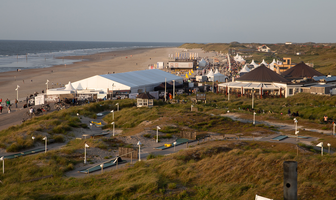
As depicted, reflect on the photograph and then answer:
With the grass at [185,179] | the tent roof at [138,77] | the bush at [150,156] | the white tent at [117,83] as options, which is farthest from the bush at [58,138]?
the tent roof at [138,77]

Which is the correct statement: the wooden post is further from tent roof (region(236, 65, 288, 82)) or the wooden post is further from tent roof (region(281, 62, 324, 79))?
tent roof (region(281, 62, 324, 79))

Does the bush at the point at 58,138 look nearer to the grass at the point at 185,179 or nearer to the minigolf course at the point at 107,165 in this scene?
the grass at the point at 185,179

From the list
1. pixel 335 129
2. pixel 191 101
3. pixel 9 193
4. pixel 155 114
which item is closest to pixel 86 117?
pixel 155 114

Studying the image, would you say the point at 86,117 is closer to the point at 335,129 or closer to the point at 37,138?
the point at 37,138

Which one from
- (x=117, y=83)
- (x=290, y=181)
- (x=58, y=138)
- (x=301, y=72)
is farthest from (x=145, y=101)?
(x=301, y=72)

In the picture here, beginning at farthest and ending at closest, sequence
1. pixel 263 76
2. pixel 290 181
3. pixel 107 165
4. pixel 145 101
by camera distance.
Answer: pixel 263 76 < pixel 145 101 < pixel 107 165 < pixel 290 181

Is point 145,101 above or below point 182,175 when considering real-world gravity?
above

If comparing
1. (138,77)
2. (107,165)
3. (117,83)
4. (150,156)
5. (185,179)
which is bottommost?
(107,165)

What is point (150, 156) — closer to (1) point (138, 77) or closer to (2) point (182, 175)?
(2) point (182, 175)

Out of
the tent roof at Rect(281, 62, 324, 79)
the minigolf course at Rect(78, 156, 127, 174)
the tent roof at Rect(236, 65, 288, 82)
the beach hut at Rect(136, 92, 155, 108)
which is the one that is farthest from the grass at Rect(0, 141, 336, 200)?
the tent roof at Rect(281, 62, 324, 79)

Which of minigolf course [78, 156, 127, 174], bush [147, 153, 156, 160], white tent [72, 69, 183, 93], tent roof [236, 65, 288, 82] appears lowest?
minigolf course [78, 156, 127, 174]

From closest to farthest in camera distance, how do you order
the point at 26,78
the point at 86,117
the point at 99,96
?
the point at 86,117 → the point at 99,96 → the point at 26,78
